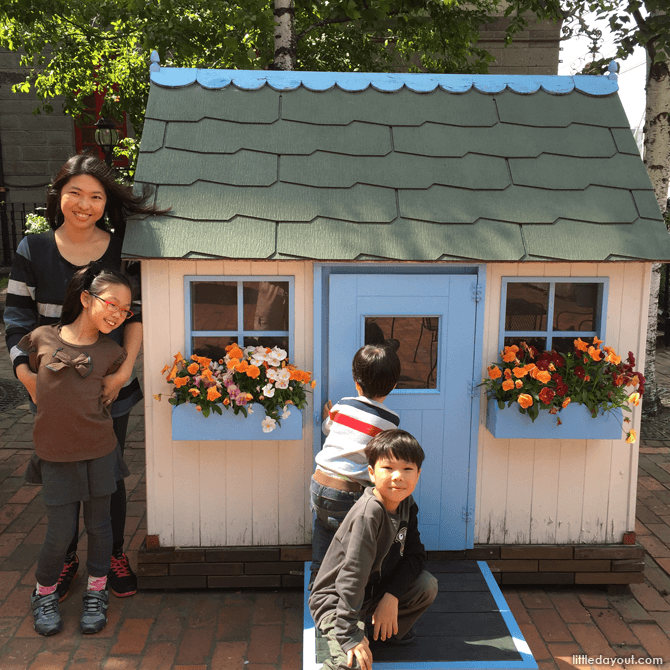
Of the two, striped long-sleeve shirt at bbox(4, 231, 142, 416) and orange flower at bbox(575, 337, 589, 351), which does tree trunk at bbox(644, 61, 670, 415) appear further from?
striped long-sleeve shirt at bbox(4, 231, 142, 416)

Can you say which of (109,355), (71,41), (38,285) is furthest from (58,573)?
(71,41)

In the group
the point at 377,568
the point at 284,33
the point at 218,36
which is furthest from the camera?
the point at 218,36

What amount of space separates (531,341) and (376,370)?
992 mm

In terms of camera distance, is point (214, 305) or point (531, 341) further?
point (531, 341)

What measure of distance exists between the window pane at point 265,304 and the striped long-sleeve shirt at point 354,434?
636 mm

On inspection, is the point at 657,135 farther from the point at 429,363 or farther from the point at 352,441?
the point at 352,441

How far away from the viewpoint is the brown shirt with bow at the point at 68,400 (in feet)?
9.66

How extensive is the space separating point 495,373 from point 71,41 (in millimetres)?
6640

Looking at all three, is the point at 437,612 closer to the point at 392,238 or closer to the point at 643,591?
the point at 643,591

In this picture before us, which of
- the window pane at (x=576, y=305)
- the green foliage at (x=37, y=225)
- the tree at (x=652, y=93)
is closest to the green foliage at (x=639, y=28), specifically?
the tree at (x=652, y=93)

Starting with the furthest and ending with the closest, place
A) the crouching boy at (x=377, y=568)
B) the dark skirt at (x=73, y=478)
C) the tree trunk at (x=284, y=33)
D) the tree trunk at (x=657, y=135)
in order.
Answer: the tree trunk at (x=657, y=135) → the tree trunk at (x=284, y=33) → the dark skirt at (x=73, y=478) → the crouching boy at (x=377, y=568)

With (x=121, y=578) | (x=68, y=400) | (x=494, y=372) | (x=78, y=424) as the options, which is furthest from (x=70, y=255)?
(x=494, y=372)

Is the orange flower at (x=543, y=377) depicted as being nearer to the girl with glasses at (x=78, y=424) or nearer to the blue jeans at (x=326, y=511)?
the blue jeans at (x=326, y=511)

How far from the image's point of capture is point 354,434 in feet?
9.50
